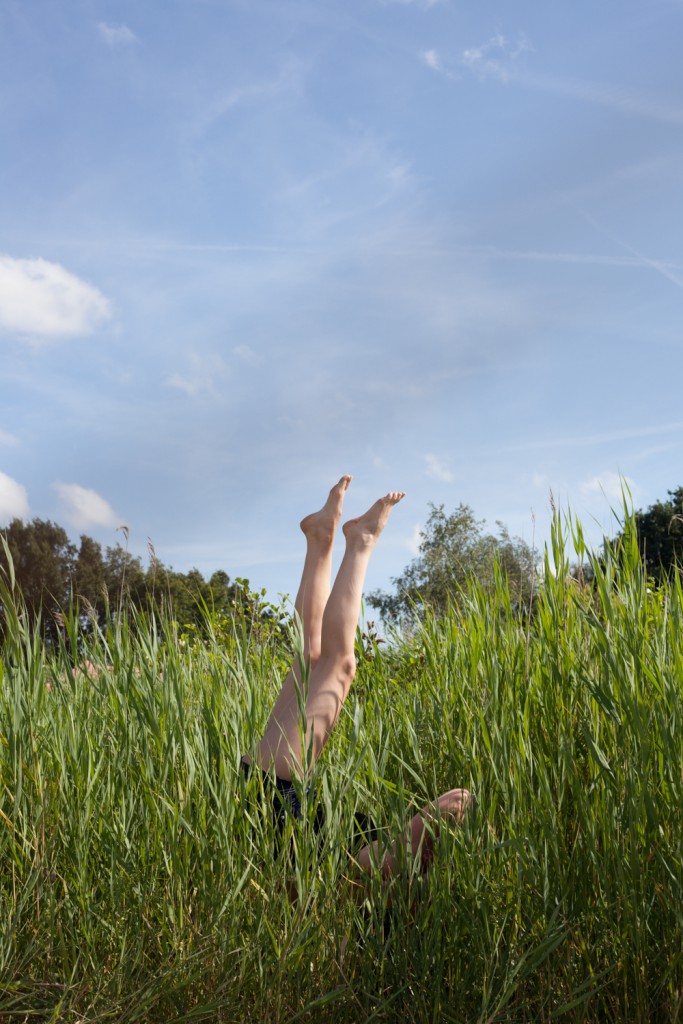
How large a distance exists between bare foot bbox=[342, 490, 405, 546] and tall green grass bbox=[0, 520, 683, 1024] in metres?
1.21

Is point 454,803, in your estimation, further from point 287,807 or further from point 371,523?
point 371,523

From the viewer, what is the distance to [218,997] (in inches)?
86.7

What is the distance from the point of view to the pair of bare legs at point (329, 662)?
2328 millimetres

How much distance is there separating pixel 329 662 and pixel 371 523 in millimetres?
988

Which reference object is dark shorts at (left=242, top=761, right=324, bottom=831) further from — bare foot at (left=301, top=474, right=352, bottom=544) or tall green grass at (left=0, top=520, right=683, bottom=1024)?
bare foot at (left=301, top=474, right=352, bottom=544)

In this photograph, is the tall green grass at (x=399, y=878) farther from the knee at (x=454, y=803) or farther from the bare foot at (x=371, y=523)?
the bare foot at (x=371, y=523)

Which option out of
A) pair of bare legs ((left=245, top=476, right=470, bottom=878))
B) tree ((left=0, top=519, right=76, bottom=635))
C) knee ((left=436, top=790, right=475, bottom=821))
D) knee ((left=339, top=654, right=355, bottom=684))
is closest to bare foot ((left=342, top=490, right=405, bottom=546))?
pair of bare legs ((left=245, top=476, right=470, bottom=878))

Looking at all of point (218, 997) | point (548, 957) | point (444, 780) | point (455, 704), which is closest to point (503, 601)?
point (455, 704)

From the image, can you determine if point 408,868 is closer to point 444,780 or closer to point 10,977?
point 444,780

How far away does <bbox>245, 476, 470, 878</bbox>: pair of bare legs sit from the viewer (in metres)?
2.33

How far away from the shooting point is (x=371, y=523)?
12.8 feet

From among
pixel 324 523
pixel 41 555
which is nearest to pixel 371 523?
pixel 324 523

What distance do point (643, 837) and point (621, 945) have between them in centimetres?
27

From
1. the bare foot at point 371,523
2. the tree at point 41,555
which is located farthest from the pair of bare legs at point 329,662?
the tree at point 41,555
